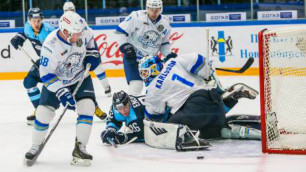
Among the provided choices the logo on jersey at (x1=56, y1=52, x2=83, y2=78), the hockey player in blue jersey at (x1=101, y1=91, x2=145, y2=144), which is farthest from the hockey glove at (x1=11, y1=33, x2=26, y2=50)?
the logo on jersey at (x1=56, y1=52, x2=83, y2=78)

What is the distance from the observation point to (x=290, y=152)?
4707 millimetres

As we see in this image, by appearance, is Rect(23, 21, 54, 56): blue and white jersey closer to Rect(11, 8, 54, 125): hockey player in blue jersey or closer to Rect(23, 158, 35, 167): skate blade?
Rect(11, 8, 54, 125): hockey player in blue jersey

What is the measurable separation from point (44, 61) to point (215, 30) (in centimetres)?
528

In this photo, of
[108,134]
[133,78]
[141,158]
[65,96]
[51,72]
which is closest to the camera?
[65,96]

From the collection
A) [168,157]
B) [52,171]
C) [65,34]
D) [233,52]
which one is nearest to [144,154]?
[168,157]

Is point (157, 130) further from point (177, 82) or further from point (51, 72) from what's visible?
point (51, 72)

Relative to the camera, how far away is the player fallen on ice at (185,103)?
4891 mm

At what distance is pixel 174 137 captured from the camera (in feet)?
16.0

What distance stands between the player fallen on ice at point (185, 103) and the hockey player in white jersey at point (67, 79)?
54 cm

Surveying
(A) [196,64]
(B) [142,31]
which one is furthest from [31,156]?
(B) [142,31]

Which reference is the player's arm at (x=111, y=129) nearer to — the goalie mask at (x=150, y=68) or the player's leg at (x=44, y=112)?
the goalie mask at (x=150, y=68)

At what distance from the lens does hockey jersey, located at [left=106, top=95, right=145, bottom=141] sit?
5.11 m

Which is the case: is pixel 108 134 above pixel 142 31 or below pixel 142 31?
below

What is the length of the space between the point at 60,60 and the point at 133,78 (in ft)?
5.40
